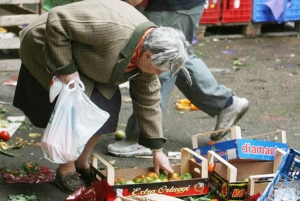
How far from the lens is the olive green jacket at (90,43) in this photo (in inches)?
143

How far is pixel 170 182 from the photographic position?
12.6 feet

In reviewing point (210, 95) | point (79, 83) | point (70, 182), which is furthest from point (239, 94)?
point (79, 83)

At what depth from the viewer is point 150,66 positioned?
365cm

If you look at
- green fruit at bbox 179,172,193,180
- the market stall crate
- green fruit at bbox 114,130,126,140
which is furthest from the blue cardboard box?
green fruit at bbox 114,130,126,140

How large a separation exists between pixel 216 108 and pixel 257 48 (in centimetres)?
375

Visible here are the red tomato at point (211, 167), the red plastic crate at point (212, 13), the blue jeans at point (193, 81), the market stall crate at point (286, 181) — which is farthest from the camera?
the red plastic crate at point (212, 13)

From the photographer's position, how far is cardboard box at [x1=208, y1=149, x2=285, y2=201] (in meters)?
3.79

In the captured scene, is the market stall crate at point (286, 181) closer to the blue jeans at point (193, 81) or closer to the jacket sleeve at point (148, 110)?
the jacket sleeve at point (148, 110)

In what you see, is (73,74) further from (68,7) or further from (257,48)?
(257,48)

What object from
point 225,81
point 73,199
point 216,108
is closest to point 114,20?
point 73,199

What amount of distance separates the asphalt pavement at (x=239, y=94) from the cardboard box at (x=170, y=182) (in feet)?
1.39

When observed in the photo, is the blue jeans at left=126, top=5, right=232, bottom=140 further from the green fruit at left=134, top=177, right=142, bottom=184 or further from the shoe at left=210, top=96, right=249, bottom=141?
the green fruit at left=134, top=177, right=142, bottom=184

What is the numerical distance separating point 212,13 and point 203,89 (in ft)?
13.2

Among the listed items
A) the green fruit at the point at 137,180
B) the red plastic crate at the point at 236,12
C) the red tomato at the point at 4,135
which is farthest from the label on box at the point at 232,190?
the red plastic crate at the point at 236,12
